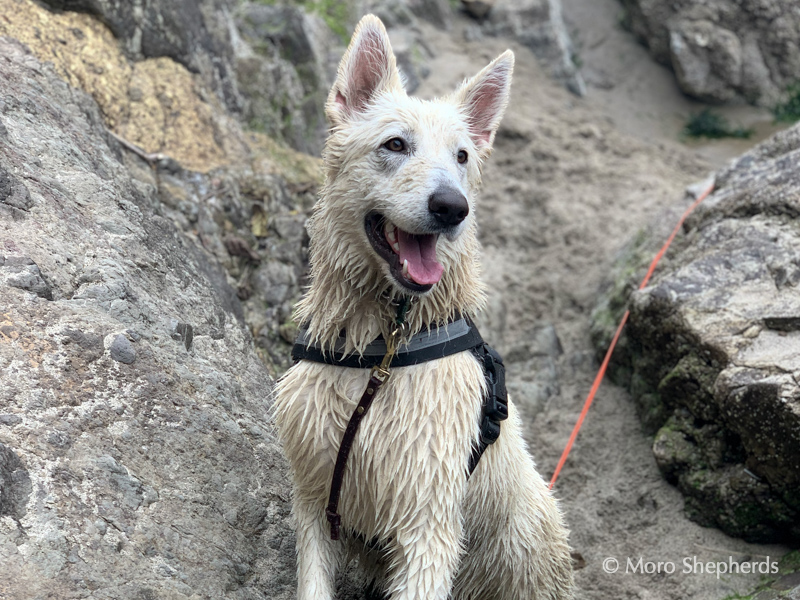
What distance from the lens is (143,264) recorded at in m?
3.68

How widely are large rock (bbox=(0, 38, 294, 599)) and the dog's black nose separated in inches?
60.5

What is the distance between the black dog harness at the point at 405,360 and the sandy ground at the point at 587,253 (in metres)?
1.80

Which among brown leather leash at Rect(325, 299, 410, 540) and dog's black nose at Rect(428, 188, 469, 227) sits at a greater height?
dog's black nose at Rect(428, 188, 469, 227)

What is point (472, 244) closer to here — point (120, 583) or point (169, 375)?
point (169, 375)

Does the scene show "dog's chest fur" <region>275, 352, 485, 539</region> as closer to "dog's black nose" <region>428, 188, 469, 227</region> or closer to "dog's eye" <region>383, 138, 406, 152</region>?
"dog's black nose" <region>428, 188, 469, 227</region>

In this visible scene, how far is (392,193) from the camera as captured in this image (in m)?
2.84

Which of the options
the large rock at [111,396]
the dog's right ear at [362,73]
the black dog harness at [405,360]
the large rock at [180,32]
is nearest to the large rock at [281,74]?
the large rock at [180,32]

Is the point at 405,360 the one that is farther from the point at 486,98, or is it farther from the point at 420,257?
the point at 486,98

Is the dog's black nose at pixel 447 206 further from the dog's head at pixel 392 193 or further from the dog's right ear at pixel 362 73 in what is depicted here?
the dog's right ear at pixel 362 73

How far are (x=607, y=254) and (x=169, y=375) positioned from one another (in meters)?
5.54

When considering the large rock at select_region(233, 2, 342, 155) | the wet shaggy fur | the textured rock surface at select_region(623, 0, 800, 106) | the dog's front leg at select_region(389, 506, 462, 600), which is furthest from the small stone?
the textured rock surface at select_region(623, 0, 800, 106)

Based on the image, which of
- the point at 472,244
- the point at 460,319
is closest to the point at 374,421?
the point at 460,319

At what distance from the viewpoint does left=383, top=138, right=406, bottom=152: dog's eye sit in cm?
299

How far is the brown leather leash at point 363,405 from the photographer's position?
2.86 metres
